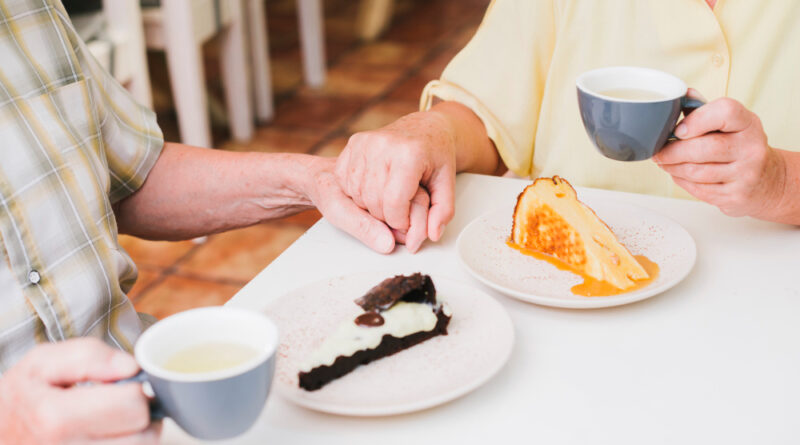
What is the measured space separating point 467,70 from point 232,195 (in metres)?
0.42

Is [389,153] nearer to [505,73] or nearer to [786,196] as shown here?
[505,73]

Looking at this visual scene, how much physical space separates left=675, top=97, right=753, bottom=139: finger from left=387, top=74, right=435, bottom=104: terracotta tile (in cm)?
260

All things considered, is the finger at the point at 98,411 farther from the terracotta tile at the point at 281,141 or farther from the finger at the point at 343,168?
the terracotta tile at the point at 281,141

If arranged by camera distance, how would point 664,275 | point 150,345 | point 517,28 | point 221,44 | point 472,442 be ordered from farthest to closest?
1. point 221,44
2. point 517,28
3. point 664,275
4. point 472,442
5. point 150,345

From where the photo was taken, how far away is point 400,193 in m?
0.97

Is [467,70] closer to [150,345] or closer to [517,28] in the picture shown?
[517,28]

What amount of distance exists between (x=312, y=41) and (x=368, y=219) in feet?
9.28

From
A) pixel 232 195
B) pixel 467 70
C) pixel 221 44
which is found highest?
pixel 467 70

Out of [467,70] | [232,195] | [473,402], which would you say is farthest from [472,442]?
[467,70]

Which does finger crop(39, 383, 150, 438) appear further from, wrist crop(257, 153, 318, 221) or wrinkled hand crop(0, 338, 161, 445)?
wrist crop(257, 153, 318, 221)

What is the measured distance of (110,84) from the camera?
1.10 metres

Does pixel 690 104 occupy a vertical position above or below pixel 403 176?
above

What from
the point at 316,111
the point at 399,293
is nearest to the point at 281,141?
the point at 316,111

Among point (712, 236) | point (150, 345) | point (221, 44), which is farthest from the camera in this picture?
point (221, 44)
